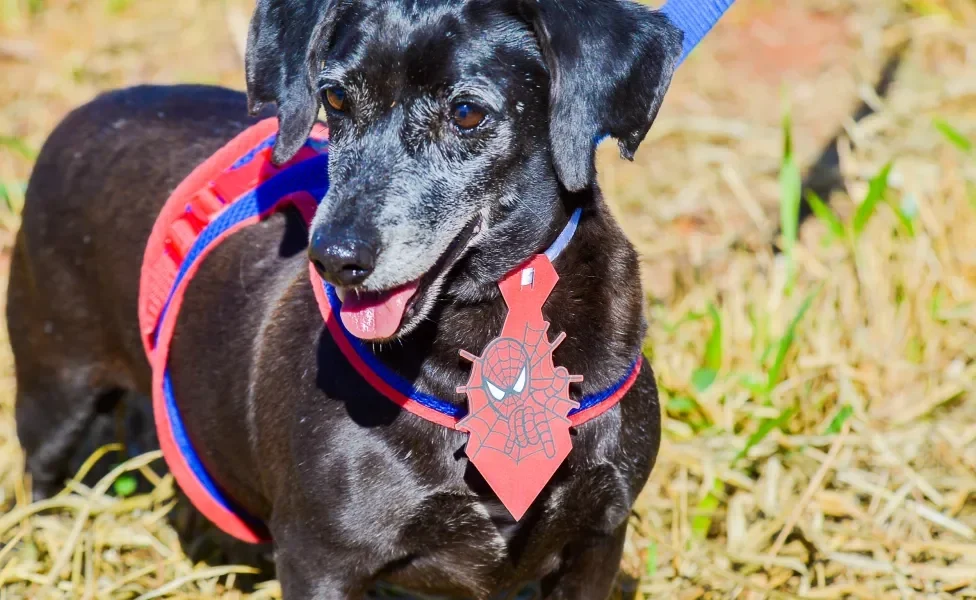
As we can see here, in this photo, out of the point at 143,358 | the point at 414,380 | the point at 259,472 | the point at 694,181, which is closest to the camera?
the point at 414,380

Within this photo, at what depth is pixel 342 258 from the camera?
214 cm

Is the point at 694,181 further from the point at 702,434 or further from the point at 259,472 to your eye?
the point at 259,472

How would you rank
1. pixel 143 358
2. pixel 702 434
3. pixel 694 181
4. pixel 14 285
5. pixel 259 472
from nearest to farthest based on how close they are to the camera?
pixel 259 472 < pixel 143 358 < pixel 14 285 < pixel 702 434 < pixel 694 181

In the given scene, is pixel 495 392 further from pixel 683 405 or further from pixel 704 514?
pixel 683 405

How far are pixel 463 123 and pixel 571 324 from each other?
484 millimetres

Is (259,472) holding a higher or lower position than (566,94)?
lower

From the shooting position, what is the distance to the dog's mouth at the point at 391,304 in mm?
2246

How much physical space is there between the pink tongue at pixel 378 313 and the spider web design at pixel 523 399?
21 cm

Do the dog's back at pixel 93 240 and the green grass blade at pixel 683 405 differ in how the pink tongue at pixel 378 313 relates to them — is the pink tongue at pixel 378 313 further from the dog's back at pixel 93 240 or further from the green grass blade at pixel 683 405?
the green grass blade at pixel 683 405

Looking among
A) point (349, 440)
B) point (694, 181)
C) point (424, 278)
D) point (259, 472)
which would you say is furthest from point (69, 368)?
point (694, 181)

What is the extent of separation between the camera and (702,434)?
3.72m

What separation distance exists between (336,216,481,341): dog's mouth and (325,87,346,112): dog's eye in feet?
1.11

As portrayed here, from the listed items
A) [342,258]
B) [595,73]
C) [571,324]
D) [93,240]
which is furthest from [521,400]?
[93,240]

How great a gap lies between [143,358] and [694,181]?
2.78 metres
